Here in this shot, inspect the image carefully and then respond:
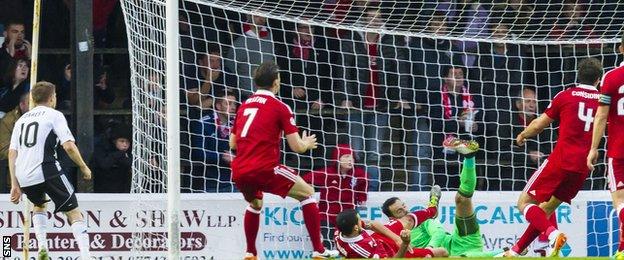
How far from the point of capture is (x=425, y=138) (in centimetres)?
1712

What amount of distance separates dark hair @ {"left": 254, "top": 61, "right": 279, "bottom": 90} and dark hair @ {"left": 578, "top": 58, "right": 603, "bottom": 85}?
2.42m

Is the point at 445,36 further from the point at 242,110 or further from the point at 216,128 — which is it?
the point at 242,110

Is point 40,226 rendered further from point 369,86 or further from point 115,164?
point 369,86

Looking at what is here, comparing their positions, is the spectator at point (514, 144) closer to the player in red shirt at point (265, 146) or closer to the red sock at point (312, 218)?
the red sock at point (312, 218)

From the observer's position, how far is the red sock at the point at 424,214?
15.2 meters

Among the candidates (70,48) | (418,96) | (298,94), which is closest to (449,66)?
(418,96)

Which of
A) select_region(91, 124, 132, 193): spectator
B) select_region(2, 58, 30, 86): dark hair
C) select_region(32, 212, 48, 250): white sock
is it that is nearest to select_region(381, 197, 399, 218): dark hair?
select_region(91, 124, 132, 193): spectator

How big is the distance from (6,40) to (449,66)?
14.8 ft

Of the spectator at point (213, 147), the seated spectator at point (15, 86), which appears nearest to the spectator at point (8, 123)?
the seated spectator at point (15, 86)

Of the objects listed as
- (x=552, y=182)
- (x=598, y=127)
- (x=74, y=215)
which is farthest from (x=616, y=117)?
(x=74, y=215)

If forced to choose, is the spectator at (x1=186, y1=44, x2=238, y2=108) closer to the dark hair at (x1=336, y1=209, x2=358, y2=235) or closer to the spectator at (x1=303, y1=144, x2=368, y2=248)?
the spectator at (x1=303, y1=144, x2=368, y2=248)

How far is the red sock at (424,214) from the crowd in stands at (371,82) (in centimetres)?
132

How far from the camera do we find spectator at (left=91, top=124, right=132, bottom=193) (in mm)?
16781

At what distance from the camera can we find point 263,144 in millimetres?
12852
